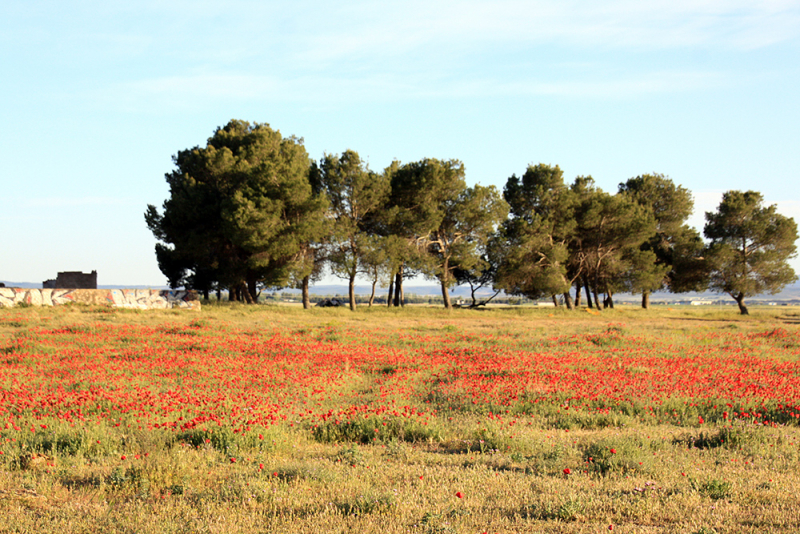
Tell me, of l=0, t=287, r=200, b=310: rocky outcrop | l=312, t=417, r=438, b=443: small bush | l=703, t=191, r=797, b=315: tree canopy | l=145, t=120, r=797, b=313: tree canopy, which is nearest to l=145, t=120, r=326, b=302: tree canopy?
l=145, t=120, r=797, b=313: tree canopy

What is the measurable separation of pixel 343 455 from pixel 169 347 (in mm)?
12993

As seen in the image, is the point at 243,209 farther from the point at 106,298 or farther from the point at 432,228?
the point at 432,228

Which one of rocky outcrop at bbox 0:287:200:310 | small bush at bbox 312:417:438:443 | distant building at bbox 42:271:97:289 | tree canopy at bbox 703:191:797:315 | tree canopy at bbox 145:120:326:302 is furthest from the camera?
tree canopy at bbox 703:191:797:315

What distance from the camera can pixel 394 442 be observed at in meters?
7.91

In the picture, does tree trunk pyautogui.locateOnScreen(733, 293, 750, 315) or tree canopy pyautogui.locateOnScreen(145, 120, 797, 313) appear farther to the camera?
tree trunk pyautogui.locateOnScreen(733, 293, 750, 315)

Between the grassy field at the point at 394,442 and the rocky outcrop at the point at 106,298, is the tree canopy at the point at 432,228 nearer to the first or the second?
the rocky outcrop at the point at 106,298

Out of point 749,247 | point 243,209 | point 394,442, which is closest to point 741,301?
Answer: point 749,247

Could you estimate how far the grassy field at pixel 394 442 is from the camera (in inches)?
198

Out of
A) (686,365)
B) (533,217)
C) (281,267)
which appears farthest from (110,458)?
(533,217)

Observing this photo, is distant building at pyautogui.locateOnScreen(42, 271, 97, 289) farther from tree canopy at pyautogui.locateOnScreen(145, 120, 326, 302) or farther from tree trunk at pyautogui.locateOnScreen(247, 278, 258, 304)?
tree trunk at pyautogui.locateOnScreen(247, 278, 258, 304)

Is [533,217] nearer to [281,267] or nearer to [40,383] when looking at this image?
[281,267]

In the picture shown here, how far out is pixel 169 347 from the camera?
18281 mm

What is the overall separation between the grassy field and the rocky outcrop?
18963mm

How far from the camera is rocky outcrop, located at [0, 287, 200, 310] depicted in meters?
33.5
